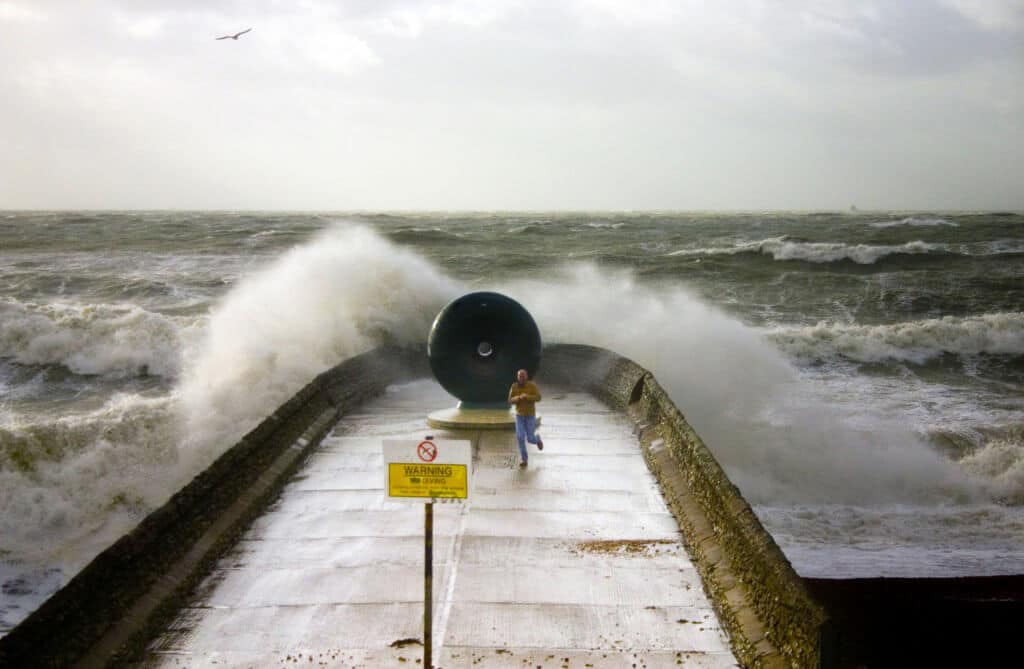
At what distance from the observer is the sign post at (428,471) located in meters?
5.39

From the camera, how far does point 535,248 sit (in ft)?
185

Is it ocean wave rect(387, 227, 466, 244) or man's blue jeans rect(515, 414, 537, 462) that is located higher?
ocean wave rect(387, 227, 466, 244)

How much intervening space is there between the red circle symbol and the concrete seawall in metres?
2.36

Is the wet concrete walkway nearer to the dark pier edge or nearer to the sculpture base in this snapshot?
the dark pier edge

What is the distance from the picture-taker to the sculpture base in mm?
11719

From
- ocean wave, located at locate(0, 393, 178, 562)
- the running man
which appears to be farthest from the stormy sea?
the running man

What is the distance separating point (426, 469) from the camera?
546 centimetres

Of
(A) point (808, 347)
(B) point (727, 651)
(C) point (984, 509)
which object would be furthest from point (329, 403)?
(A) point (808, 347)

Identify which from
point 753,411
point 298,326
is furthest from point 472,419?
point 298,326

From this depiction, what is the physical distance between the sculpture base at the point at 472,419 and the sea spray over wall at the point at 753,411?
3.96 m

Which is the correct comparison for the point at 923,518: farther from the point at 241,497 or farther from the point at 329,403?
the point at 241,497

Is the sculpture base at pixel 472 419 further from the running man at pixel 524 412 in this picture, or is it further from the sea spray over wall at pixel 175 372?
the sea spray over wall at pixel 175 372

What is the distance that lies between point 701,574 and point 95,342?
22.0 meters

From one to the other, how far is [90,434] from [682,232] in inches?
2399
